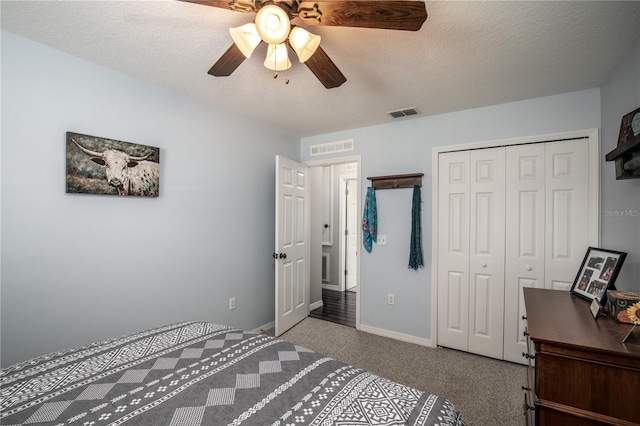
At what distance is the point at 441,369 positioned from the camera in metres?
2.59

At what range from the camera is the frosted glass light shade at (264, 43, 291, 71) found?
162 cm

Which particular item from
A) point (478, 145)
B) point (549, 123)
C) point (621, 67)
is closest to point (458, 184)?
point (478, 145)

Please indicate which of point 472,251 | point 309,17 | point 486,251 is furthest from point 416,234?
point 309,17

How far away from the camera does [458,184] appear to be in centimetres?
295

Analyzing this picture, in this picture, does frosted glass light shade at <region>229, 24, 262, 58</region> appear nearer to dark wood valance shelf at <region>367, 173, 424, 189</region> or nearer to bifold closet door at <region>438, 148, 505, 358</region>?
dark wood valance shelf at <region>367, 173, 424, 189</region>

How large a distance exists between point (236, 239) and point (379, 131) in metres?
2.10

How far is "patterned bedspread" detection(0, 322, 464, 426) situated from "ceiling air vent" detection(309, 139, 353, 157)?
2.75m

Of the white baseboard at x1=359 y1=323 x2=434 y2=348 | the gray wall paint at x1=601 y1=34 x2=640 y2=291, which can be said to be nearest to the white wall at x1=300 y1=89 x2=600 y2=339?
the white baseboard at x1=359 y1=323 x2=434 y2=348

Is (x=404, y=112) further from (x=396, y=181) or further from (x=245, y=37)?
(x=245, y=37)

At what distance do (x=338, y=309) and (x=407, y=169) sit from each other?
2.33m

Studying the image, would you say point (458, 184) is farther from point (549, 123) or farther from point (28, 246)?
point (28, 246)

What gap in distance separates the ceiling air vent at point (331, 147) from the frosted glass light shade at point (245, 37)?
225cm

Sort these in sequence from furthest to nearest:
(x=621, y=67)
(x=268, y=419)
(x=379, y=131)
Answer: (x=379, y=131)
(x=621, y=67)
(x=268, y=419)

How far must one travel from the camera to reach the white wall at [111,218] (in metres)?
1.77
